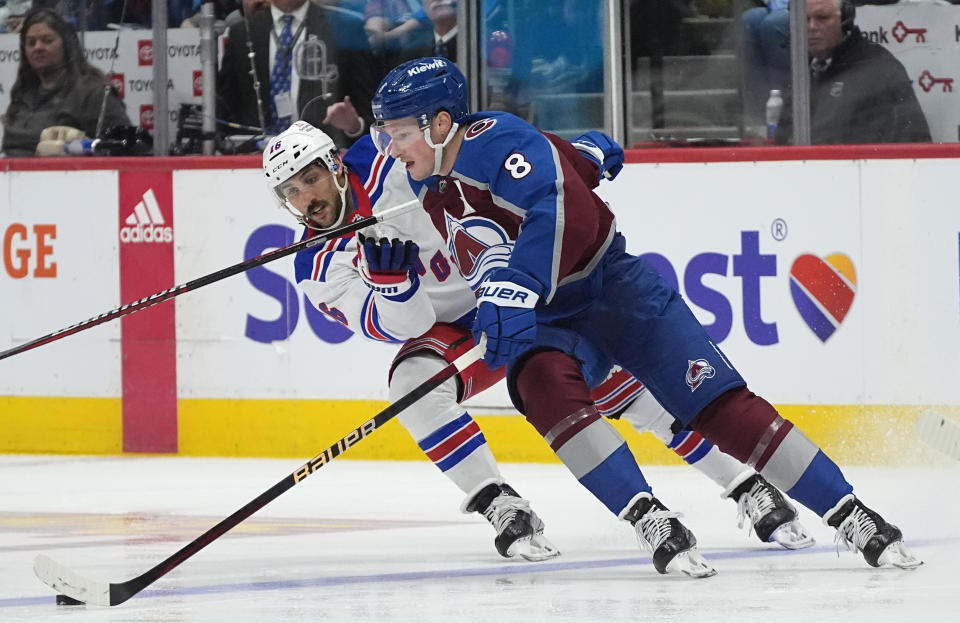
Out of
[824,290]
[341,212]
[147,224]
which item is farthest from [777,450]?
[147,224]

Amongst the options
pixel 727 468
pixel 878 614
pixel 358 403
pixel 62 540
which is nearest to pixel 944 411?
pixel 727 468

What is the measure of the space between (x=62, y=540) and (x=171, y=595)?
0.90 metres

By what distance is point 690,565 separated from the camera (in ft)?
9.50

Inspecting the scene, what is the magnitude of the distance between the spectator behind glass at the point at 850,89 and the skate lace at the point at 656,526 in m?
2.19

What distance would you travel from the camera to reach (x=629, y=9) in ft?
16.1

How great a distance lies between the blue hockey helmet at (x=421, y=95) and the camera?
2.93 meters

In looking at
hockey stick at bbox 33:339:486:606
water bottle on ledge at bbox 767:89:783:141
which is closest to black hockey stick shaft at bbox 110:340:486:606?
hockey stick at bbox 33:339:486:606

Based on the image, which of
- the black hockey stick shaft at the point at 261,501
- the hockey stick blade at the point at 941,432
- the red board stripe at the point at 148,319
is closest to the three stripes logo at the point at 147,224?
the red board stripe at the point at 148,319

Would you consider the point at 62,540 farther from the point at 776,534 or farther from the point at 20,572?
the point at 776,534

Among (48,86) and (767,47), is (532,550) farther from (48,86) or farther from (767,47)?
(48,86)

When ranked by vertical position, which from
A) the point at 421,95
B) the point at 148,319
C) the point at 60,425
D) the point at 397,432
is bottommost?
the point at 60,425

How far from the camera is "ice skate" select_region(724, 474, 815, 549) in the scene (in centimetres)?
325

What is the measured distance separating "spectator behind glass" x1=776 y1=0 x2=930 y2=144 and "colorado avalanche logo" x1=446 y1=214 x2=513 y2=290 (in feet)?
6.25

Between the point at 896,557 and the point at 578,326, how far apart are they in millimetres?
734
